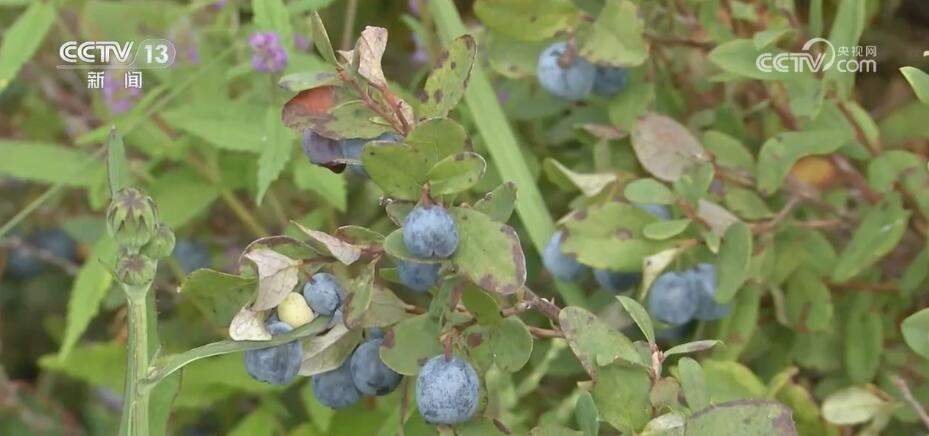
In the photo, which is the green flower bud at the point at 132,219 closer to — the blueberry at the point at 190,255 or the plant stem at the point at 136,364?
the plant stem at the point at 136,364

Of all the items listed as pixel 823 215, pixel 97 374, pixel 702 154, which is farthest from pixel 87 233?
pixel 823 215

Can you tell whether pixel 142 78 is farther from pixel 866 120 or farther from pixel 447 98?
pixel 866 120

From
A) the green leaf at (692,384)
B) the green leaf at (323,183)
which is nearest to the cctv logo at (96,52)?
the green leaf at (323,183)

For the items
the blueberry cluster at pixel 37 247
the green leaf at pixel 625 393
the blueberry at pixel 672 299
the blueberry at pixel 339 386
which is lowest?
the blueberry cluster at pixel 37 247

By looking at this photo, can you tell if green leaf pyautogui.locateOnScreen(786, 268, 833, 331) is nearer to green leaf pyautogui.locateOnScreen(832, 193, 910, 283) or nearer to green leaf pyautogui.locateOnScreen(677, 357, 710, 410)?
green leaf pyautogui.locateOnScreen(832, 193, 910, 283)

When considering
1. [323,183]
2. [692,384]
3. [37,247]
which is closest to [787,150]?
[692,384]
